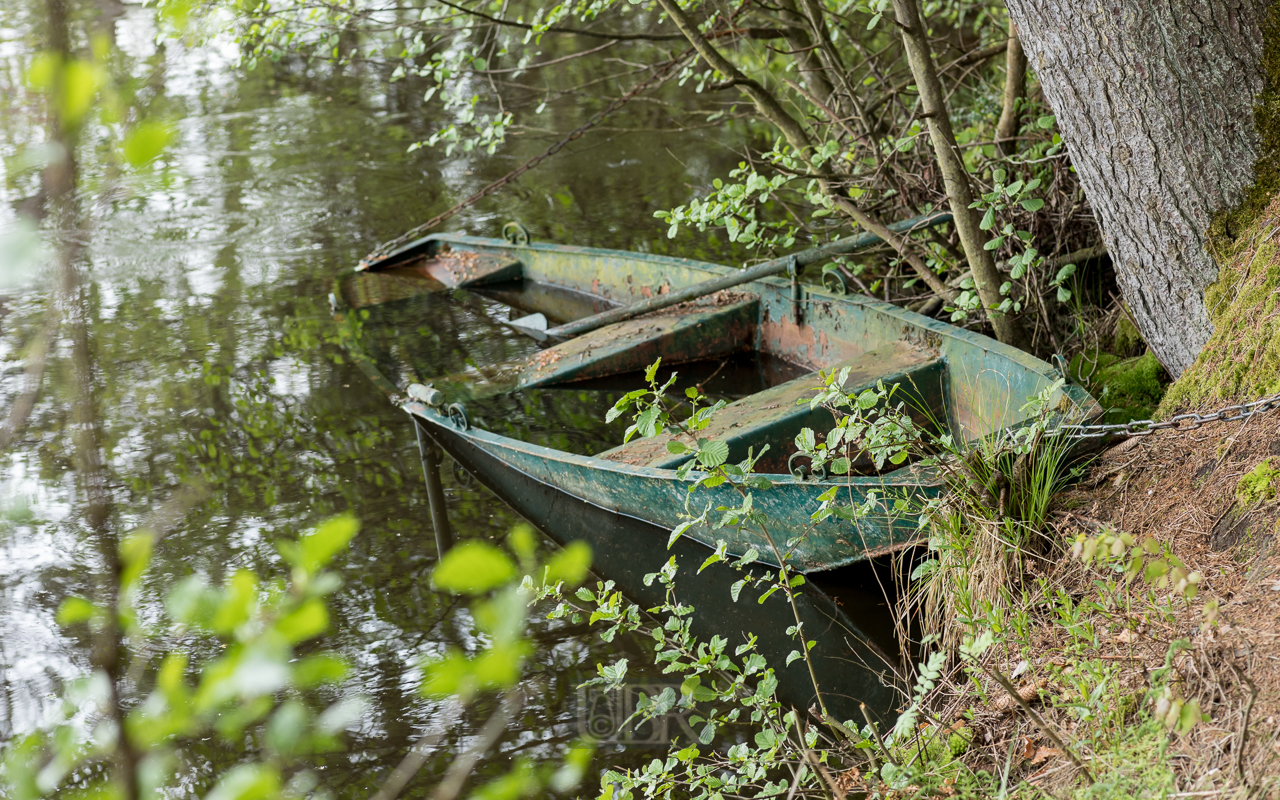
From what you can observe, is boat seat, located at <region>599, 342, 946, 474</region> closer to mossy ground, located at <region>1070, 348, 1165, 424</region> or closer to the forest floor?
mossy ground, located at <region>1070, 348, 1165, 424</region>

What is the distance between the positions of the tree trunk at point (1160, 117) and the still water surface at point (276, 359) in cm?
158

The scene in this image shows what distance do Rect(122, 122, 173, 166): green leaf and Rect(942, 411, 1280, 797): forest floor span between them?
5.83ft

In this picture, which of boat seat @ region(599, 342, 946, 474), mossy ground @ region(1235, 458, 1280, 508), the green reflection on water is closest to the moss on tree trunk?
mossy ground @ region(1235, 458, 1280, 508)

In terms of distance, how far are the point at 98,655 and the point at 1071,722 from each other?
7.52ft

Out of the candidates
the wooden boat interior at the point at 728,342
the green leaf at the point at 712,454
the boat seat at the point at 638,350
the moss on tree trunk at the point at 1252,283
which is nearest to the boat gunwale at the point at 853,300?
the wooden boat interior at the point at 728,342

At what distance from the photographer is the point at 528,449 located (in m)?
4.46

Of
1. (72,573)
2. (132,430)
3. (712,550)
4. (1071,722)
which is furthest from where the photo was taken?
(132,430)

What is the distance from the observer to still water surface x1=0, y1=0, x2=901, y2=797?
3.51 meters

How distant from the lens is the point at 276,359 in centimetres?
661

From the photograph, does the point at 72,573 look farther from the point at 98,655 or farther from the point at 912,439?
the point at 98,655

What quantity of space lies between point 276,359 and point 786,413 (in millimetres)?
3847

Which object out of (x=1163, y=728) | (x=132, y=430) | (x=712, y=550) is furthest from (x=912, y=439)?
(x=132, y=430)

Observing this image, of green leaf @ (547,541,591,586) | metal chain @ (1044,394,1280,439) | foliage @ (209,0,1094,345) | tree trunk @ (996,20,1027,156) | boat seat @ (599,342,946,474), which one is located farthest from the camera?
tree trunk @ (996,20,1027,156)

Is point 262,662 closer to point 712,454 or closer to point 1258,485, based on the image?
point 712,454
